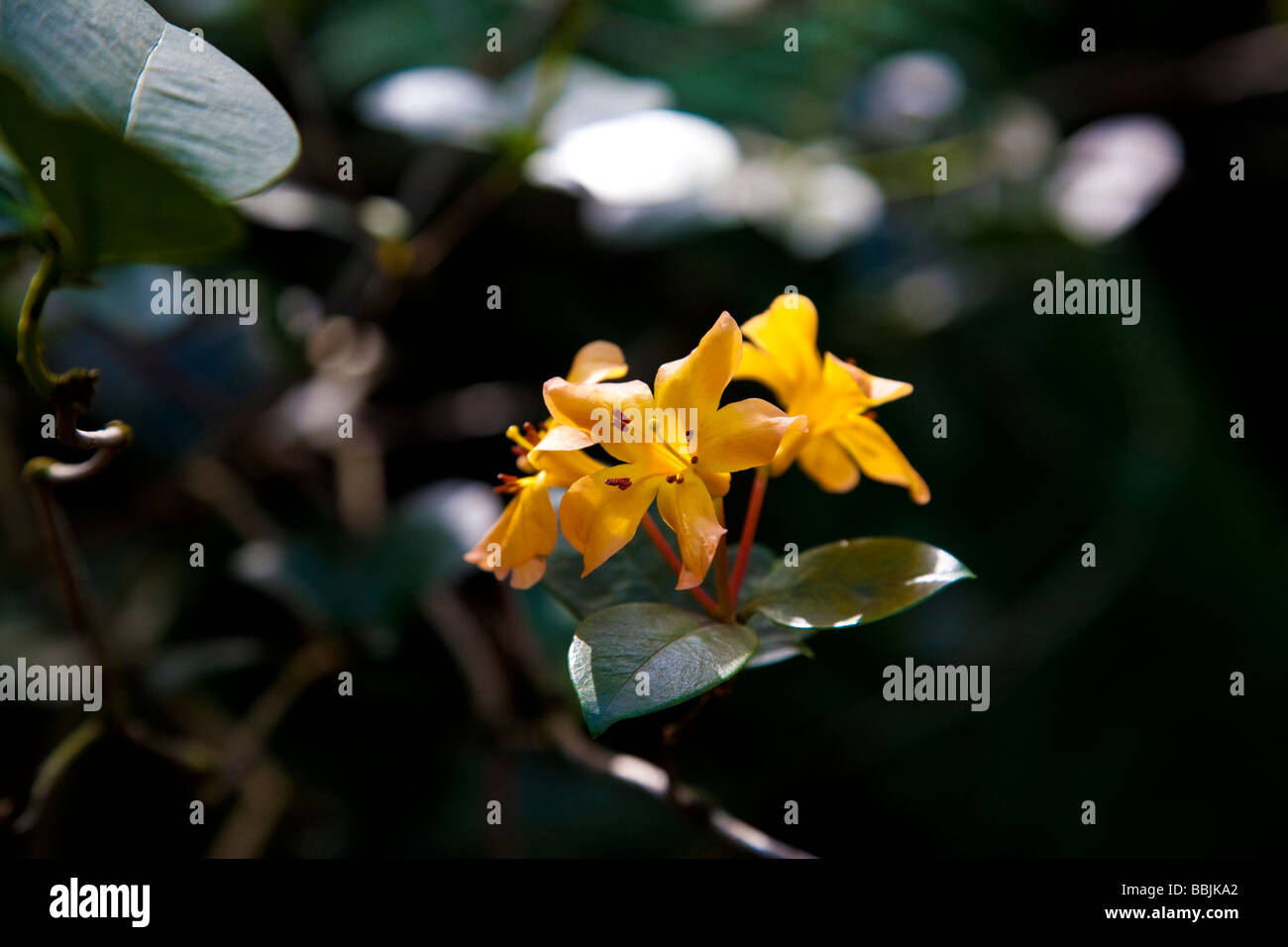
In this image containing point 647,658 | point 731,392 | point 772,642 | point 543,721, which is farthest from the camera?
point 731,392

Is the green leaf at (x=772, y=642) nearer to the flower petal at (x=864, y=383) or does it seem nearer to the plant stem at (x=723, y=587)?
the plant stem at (x=723, y=587)

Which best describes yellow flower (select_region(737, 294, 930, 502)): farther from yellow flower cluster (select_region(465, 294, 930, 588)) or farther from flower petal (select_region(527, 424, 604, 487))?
flower petal (select_region(527, 424, 604, 487))

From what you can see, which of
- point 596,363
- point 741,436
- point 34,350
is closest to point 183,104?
point 34,350

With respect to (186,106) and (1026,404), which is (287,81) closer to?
(186,106)

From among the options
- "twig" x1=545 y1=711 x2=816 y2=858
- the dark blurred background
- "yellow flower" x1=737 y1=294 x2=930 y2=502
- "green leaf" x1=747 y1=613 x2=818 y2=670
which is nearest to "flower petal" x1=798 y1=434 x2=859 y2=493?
"yellow flower" x1=737 y1=294 x2=930 y2=502

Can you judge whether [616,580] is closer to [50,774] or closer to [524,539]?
[524,539]

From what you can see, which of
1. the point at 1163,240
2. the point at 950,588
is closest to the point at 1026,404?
the point at 950,588
